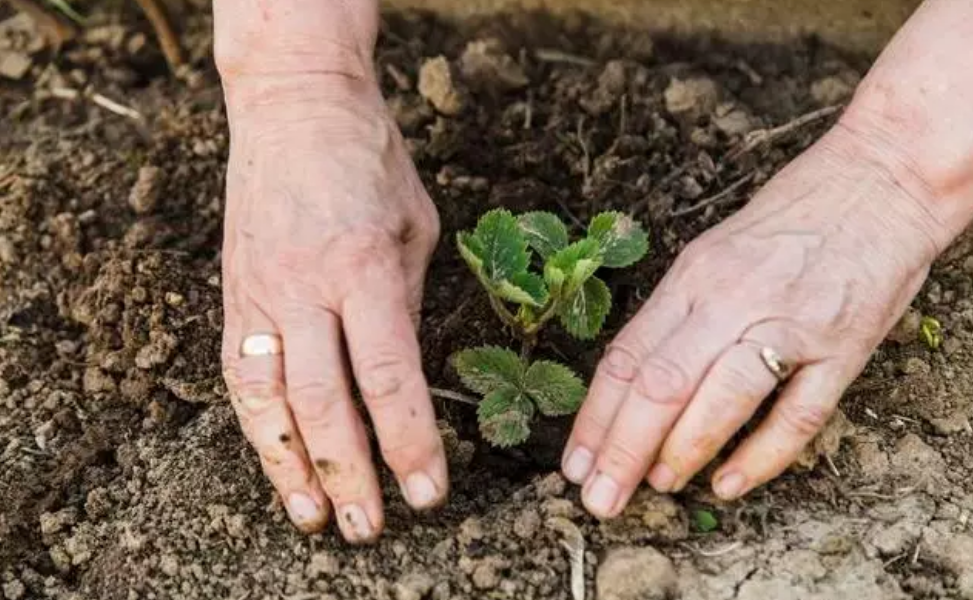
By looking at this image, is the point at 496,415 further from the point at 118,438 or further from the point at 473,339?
the point at 118,438

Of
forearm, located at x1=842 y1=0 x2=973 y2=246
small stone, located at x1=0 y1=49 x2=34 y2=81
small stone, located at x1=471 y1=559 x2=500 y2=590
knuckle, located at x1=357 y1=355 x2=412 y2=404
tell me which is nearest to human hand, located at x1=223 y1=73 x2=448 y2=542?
knuckle, located at x1=357 y1=355 x2=412 y2=404

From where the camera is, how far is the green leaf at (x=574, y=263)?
195 cm

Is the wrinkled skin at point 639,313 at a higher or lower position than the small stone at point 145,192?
higher

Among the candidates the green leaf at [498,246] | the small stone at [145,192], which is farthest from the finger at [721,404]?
the small stone at [145,192]

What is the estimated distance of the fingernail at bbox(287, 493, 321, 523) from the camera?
185cm

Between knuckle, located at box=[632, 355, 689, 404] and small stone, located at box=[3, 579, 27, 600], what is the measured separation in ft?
2.97

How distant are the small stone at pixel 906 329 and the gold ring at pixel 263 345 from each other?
3.09 feet

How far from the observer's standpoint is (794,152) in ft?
8.02

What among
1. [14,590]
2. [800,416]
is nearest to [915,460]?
[800,416]

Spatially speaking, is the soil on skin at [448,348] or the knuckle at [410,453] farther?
the soil on skin at [448,348]

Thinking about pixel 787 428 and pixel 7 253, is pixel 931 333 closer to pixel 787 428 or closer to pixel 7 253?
pixel 787 428

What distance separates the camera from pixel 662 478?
1.86 m

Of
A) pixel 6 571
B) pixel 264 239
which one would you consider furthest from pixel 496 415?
pixel 6 571

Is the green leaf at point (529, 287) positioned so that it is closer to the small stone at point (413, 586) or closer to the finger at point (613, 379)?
the finger at point (613, 379)
